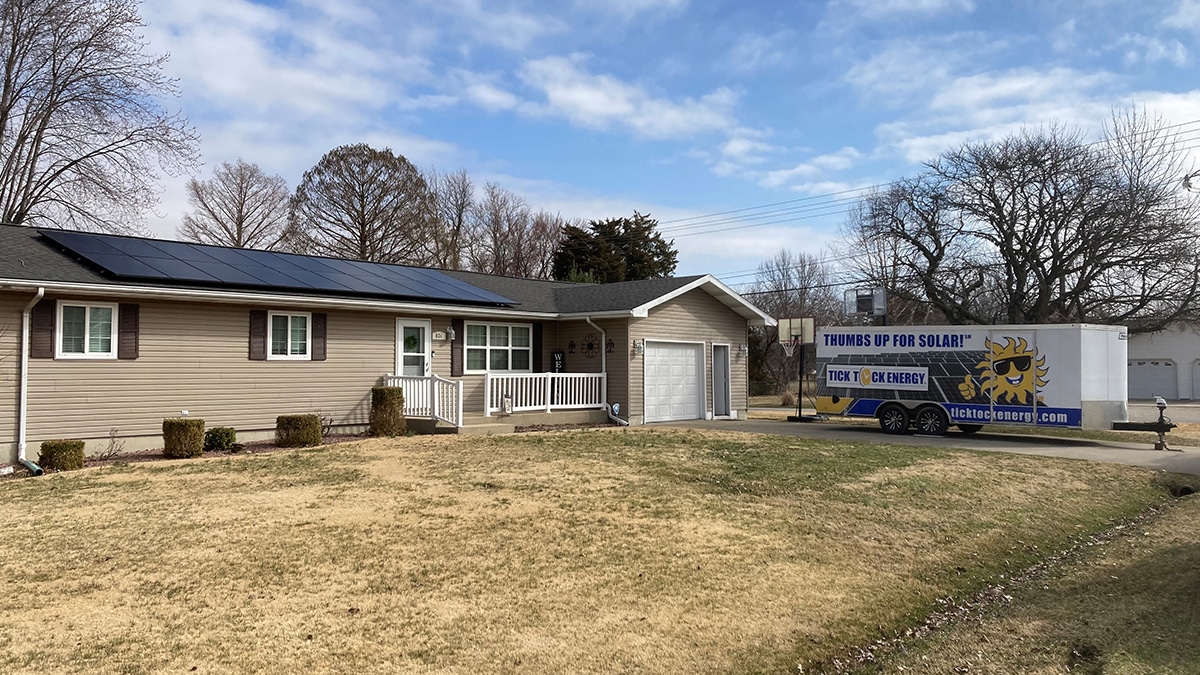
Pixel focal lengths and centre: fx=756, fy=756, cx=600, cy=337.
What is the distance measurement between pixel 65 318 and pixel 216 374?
7.85 feet

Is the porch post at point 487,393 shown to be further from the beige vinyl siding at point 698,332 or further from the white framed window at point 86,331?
the white framed window at point 86,331

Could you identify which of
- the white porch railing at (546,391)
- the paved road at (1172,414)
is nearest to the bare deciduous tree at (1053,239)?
the paved road at (1172,414)

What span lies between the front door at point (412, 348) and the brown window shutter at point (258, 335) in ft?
9.07

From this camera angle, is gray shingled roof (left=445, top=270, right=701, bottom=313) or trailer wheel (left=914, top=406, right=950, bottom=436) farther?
gray shingled roof (left=445, top=270, right=701, bottom=313)

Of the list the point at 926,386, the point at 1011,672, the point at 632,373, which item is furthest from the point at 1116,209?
the point at 1011,672

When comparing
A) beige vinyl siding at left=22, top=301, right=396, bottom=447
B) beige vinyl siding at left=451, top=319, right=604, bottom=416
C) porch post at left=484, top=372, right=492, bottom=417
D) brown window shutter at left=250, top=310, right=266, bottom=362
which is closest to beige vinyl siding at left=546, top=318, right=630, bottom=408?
beige vinyl siding at left=451, top=319, right=604, bottom=416

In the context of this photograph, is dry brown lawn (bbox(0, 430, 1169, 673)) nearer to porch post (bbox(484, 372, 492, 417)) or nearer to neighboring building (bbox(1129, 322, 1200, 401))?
porch post (bbox(484, 372, 492, 417))

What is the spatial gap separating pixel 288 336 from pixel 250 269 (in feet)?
5.17

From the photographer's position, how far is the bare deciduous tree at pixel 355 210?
35188 mm

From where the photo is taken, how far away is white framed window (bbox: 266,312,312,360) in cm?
1405

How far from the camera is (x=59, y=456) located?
10.4 meters

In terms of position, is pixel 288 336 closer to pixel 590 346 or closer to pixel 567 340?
pixel 567 340

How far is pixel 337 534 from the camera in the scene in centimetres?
696

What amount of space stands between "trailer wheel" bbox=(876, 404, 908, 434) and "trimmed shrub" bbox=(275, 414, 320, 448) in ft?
41.7
